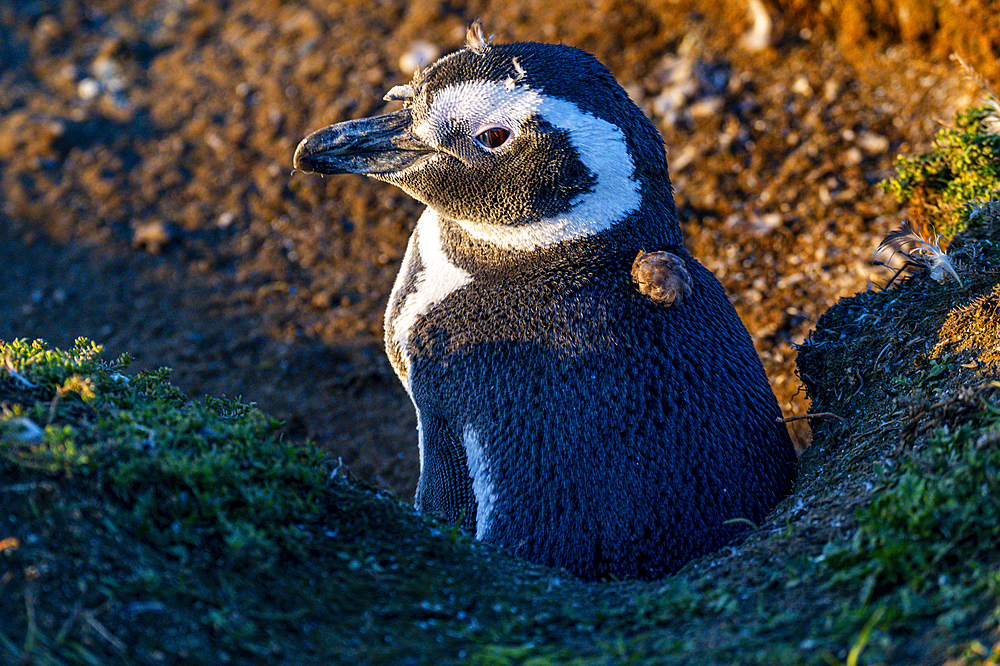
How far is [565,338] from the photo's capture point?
2996mm

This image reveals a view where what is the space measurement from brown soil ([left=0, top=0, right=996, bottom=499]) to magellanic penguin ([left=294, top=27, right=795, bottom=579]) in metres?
1.48

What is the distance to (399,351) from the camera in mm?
3582

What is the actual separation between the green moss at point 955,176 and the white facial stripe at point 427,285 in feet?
7.40

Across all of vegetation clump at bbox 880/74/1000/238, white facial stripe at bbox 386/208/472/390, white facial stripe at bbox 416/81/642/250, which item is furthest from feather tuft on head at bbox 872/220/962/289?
white facial stripe at bbox 386/208/472/390

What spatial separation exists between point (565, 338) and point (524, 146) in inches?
30.0

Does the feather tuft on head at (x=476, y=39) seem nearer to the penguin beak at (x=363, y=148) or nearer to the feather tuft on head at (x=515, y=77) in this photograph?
the feather tuft on head at (x=515, y=77)

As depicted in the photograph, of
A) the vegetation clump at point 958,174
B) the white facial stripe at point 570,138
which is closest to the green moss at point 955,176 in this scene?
the vegetation clump at point 958,174

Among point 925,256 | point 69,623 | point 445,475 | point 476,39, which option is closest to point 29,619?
point 69,623

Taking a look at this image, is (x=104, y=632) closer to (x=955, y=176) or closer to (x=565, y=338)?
(x=565, y=338)

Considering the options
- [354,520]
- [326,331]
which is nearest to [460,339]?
[354,520]

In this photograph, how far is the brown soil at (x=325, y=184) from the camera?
5.22 m

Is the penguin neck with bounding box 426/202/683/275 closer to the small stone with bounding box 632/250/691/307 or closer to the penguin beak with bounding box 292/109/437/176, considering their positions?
the small stone with bounding box 632/250/691/307

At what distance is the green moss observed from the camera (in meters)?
3.58

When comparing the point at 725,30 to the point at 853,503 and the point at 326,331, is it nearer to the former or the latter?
the point at 326,331
